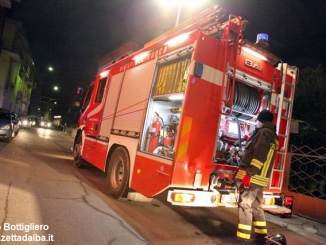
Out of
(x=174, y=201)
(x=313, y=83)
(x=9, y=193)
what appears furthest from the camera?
(x=313, y=83)

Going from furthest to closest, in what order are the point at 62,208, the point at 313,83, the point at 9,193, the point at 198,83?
the point at 313,83 → the point at 9,193 → the point at 62,208 → the point at 198,83

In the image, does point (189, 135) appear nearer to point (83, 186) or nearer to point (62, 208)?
point (62, 208)

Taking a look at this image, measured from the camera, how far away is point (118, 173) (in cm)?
573

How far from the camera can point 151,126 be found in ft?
16.8

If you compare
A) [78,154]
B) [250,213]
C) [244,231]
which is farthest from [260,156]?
[78,154]

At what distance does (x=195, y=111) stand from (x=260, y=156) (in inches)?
43.8

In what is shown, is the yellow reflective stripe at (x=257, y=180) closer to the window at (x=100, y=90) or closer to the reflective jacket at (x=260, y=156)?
the reflective jacket at (x=260, y=156)

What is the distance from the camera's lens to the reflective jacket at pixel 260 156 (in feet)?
12.1

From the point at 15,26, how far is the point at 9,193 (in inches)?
1307

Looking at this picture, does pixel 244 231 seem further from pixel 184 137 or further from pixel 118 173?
pixel 118 173

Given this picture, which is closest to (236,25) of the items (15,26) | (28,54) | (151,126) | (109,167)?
(151,126)

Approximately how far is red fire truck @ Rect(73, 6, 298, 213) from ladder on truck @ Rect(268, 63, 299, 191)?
0.06ft

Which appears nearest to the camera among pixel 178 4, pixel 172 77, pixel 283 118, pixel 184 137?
pixel 184 137

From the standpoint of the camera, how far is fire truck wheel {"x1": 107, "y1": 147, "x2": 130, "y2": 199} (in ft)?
17.2
